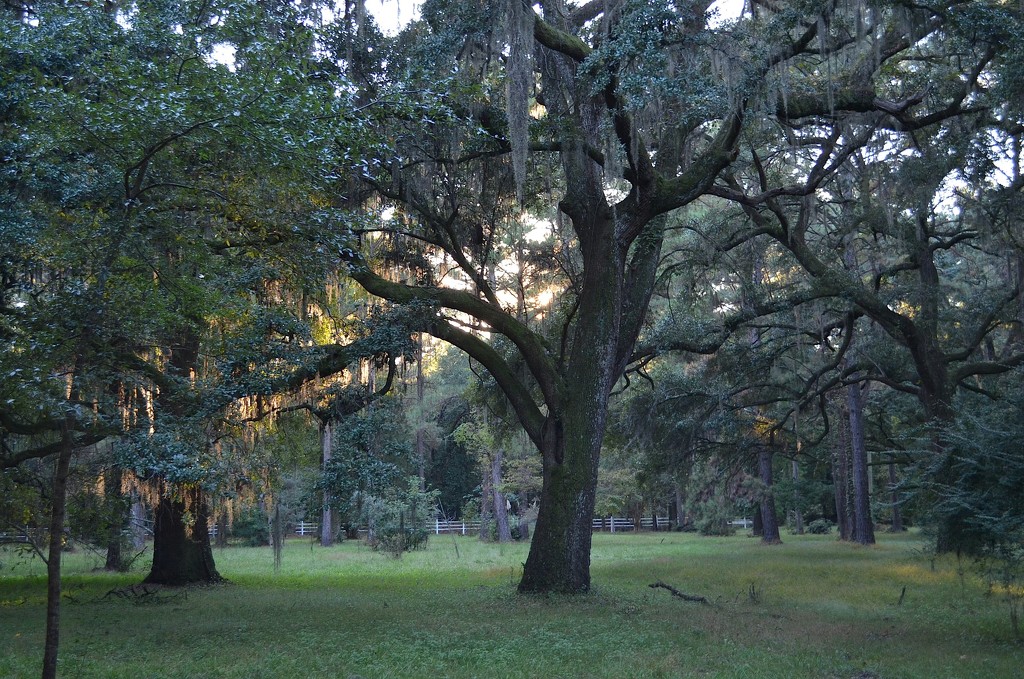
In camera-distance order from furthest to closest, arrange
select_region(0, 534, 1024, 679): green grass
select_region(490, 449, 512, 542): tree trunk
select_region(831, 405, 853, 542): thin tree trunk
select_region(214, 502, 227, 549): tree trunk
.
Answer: select_region(490, 449, 512, 542): tree trunk < select_region(831, 405, 853, 542): thin tree trunk < select_region(214, 502, 227, 549): tree trunk < select_region(0, 534, 1024, 679): green grass

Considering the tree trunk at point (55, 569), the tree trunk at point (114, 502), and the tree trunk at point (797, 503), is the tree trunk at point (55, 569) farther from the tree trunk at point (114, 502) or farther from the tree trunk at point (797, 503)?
the tree trunk at point (797, 503)

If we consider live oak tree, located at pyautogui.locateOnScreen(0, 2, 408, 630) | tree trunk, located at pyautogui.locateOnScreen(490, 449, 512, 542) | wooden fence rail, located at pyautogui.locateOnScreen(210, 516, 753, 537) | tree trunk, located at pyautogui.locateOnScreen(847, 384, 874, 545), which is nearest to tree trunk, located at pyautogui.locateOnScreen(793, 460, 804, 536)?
tree trunk, located at pyautogui.locateOnScreen(847, 384, 874, 545)

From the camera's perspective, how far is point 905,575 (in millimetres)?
17031

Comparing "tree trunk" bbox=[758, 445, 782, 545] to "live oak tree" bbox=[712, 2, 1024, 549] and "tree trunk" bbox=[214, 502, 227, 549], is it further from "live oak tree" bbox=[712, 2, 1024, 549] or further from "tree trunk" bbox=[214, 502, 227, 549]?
"tree trunk" bbox=[214, 502, 227, 549]

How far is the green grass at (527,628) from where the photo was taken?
7.90m

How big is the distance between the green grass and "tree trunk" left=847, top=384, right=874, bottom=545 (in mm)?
6491

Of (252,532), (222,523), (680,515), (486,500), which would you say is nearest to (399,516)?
(222,523)

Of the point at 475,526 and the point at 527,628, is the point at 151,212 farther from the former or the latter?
the point at 475,526

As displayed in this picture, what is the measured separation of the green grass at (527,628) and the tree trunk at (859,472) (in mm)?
6491

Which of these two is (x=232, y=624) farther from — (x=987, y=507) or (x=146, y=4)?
(x=987, y=507)

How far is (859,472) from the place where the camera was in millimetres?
24812

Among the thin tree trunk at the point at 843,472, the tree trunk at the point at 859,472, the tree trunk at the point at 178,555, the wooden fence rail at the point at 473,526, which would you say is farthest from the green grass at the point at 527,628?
the wooden fence rail at the point at 473,526

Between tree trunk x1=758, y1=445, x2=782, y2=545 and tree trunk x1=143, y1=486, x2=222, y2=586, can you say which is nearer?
tree trunk x1=143, y1=486, x2=222, y2=586

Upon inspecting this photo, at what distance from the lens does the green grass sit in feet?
25.9
